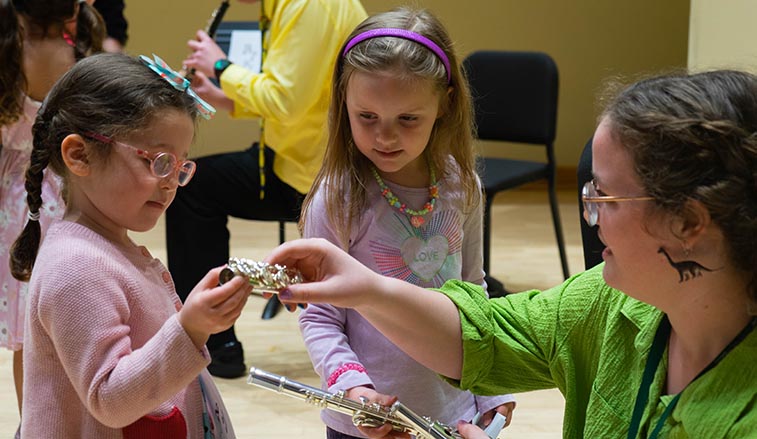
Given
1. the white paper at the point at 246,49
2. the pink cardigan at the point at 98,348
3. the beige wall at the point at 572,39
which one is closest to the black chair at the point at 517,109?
the white paper at the point at 246,49

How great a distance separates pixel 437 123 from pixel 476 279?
290 mm

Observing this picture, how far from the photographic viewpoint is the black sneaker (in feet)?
9.86

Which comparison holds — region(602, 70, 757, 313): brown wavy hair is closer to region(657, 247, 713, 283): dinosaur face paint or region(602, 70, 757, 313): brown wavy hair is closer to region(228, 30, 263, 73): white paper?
region(657, 247, 713, 283): dinosaur face paint

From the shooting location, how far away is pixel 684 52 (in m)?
5.81

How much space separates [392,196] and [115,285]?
566 mm

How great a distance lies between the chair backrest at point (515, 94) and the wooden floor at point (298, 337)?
624 mm

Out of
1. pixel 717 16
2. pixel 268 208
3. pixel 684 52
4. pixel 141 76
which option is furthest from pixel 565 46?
pixel 141 76

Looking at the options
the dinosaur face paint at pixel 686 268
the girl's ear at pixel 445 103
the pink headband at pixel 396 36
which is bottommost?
the dinosaur face paint at pixel 686 268

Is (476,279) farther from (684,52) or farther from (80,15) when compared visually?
(684,52)

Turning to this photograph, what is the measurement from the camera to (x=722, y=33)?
301 cm

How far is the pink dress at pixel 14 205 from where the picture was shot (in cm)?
227

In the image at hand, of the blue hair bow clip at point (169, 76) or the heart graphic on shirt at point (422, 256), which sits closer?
the blue hair bow clip at point (169, 76)

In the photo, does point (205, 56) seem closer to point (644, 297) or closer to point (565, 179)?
point (644, 297)

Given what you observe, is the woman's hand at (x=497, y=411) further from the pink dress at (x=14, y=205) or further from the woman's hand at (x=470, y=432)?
the pink dress at (x=14, y=205)
